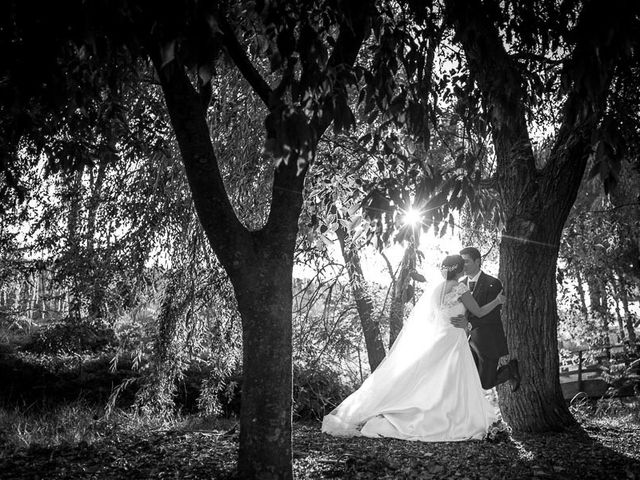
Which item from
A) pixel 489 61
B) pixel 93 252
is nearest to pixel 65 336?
pixel 93 252

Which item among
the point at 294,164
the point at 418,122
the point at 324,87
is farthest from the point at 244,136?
the point at 324,87

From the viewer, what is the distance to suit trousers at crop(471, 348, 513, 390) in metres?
5.85

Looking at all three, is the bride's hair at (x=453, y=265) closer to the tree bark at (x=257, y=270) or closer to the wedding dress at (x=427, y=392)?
the wedding dress at (x=427, y=392)

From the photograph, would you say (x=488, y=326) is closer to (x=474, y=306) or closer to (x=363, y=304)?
(x=474, y=306)

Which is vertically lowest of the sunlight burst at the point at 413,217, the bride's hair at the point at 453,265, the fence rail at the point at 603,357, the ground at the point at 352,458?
the ground at the point at 352,458

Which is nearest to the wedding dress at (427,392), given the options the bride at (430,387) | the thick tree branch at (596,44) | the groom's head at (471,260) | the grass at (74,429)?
the bride at (430,387)

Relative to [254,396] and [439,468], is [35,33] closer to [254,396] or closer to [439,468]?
[254,396]

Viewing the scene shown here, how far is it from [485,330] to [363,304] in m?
4.77

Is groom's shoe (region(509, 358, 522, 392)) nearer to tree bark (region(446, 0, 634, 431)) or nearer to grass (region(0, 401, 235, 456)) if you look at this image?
tree bark (region(446, 0, 634, 431))

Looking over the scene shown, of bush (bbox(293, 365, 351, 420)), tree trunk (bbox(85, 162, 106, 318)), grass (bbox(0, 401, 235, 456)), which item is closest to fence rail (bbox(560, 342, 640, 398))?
bush (bbox(293, 365, 351, 420))

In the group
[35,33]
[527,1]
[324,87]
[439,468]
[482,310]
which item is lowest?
[439,468]

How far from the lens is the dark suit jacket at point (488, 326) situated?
6.22 metres

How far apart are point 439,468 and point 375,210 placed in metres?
2.28

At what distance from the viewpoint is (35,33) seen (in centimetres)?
288
